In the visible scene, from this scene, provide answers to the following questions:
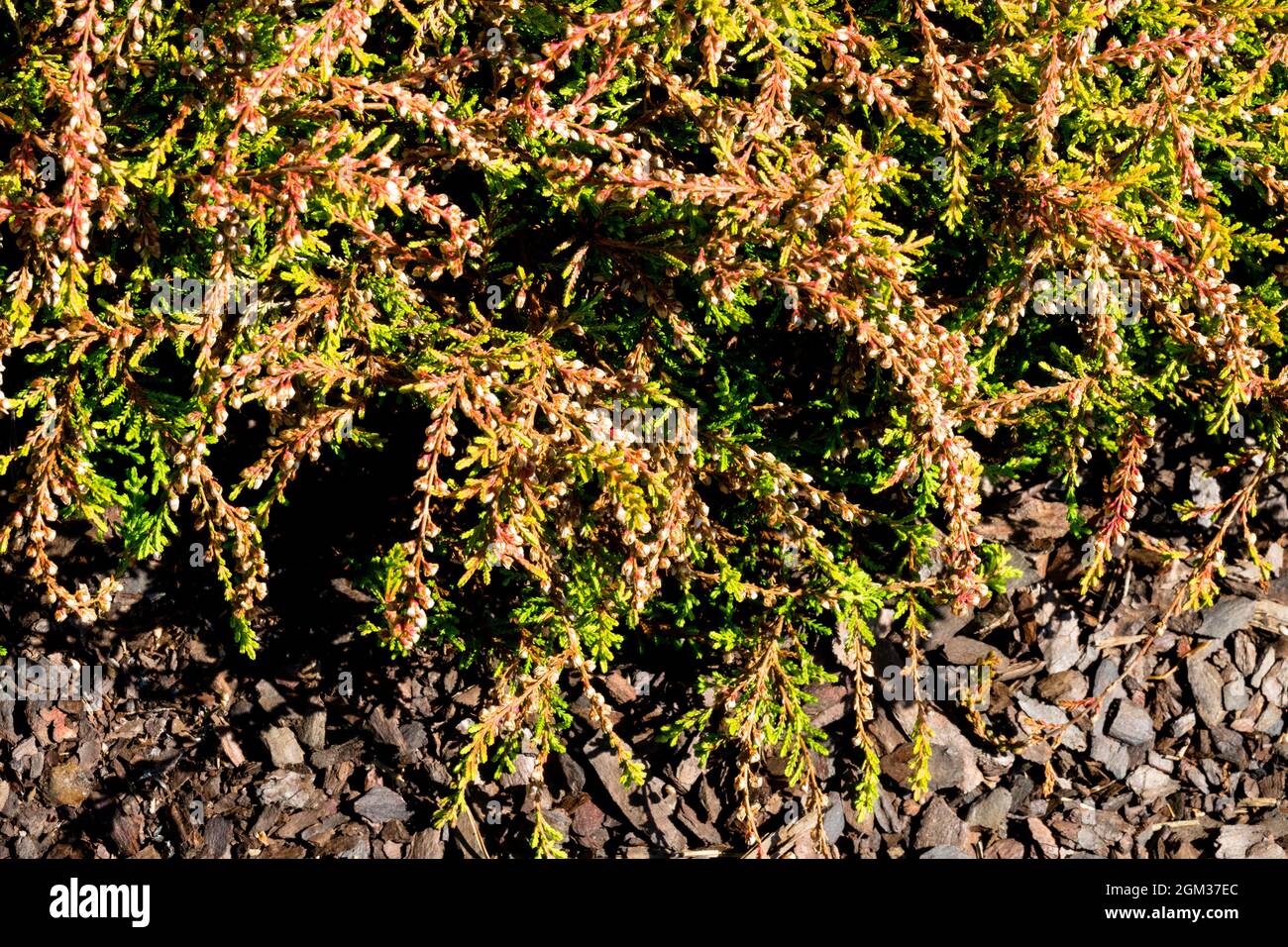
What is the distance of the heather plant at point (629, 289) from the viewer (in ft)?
9.18

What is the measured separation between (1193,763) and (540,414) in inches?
98.3


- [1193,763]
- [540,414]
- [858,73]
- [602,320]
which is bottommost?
[1193,763]

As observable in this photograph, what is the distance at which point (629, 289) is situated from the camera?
3.19 meters

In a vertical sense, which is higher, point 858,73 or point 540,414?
point 858,73

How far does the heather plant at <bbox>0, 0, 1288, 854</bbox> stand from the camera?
9.18ft

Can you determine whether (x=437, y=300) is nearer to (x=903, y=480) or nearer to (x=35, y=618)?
(x=903, y=480)

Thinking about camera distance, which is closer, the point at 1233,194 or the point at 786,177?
the point at 786,177
